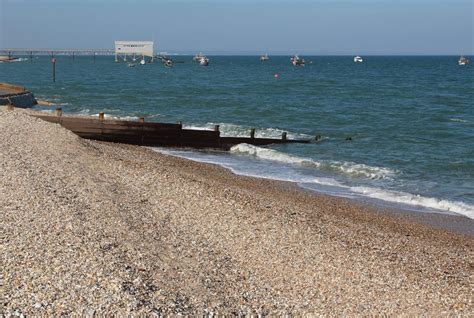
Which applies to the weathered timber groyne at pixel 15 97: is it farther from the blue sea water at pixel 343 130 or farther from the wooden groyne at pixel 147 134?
the wooden groyne at pixel 147 134

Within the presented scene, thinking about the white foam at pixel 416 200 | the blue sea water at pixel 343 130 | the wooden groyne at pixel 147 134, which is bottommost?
the blue sea water at pixel 343 130

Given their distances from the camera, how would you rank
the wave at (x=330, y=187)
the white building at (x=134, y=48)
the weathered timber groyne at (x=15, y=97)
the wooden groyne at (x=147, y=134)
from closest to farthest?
the wave at (x=330, y=187)
the wooden groyne at (x=147, y=134)
the weathered timber groyne at (x=15, y=97)
the white building at (x=134, y=48)

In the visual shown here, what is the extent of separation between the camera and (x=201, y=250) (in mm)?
11055

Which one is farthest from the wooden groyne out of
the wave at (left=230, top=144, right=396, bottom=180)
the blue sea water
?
the wave at (left=230, top=144, right=396, bottom=180)

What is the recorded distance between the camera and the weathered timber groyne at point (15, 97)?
35.5 meters

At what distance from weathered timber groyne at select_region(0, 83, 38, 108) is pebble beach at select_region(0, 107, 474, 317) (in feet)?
64.2

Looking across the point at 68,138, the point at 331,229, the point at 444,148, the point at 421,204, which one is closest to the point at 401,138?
the point at 444,148

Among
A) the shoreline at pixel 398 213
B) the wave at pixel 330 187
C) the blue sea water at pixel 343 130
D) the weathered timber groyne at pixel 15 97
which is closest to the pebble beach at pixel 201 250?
the shoreline at pixel 398 213

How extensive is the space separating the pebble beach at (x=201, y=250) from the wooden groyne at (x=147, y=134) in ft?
28.1

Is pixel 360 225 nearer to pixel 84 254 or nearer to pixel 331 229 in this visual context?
pixel 331 229

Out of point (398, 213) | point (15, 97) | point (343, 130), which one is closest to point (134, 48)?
point (15, 97)

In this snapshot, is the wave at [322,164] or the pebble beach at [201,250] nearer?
the pebble beach at [201,250]

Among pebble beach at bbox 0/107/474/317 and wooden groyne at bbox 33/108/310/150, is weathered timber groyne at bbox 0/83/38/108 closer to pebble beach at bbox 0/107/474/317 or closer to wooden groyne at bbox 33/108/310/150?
wooden groyne at bbox 33/108/310/150

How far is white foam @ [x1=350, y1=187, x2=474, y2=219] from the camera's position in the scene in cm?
1716
